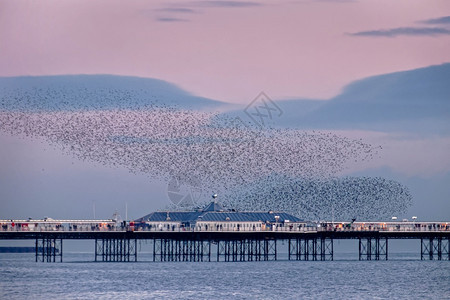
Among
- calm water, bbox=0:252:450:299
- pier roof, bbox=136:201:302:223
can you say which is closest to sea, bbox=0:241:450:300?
calm water, bbox=0:252:450:299

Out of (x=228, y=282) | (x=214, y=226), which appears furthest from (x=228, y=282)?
(x=214, y=226)

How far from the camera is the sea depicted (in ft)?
315

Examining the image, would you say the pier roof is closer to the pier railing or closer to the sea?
the pier railing

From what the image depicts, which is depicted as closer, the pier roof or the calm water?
the calm water

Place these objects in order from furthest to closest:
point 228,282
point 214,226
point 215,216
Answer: point 215,216 → point 214,226 → point 228,282

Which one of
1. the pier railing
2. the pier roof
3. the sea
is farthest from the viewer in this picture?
the pier roof

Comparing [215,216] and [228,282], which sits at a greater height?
[215,216]

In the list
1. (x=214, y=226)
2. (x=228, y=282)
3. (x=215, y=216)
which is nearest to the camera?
(x=228, y=282)

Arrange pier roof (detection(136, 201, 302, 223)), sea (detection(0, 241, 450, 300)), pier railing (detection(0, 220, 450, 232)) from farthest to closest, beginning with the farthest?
pier roof (detection(136, 201, 302, 223))
pier railing (detection(0, 220, 450, 232))
sea (detection(0, 241, 450, 300))

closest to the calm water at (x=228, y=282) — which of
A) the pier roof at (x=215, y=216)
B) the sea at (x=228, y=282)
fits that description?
the sea at (x=228, y=282)

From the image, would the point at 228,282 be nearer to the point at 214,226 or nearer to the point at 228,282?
the point at 228,282

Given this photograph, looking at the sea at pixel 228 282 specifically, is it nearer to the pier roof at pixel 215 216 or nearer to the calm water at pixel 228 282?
the calm water at pixel 228 282

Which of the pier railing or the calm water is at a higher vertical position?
the pier railing

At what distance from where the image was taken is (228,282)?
110m
